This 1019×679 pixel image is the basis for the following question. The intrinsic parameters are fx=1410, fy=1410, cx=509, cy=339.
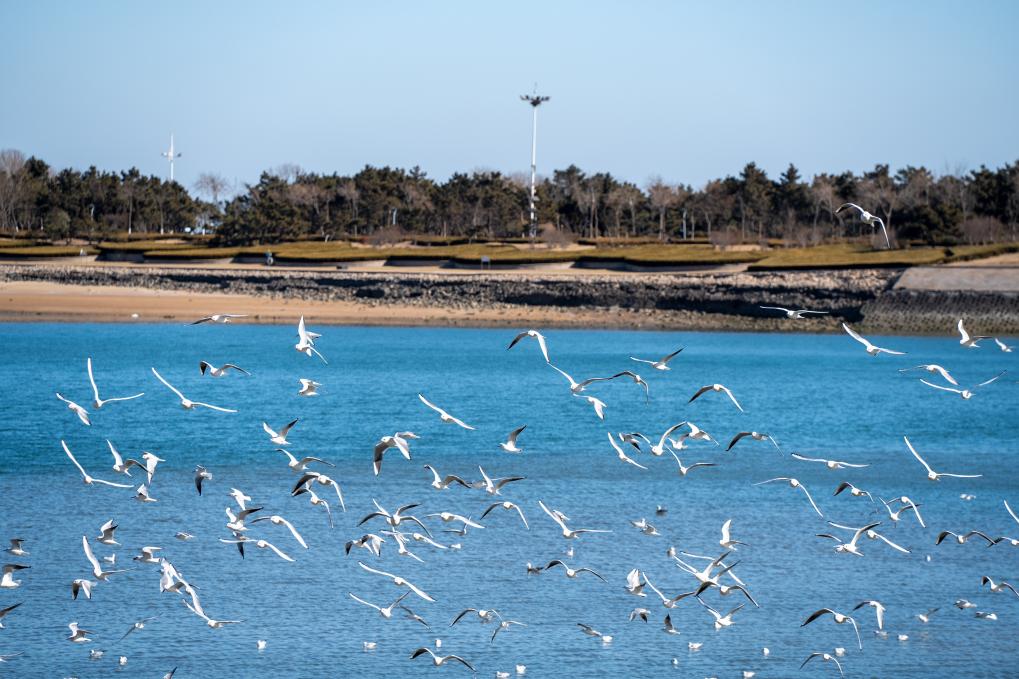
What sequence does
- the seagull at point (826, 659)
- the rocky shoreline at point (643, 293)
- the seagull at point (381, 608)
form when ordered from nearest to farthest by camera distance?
the seagull at point (826, 659)
the seagull at point (381, 608)
the rocky shoreline at point (643, 293)

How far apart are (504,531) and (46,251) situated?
78654 millimetres

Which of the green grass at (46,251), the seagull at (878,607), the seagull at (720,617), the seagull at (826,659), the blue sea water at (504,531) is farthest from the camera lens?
the green grass at (46,251)

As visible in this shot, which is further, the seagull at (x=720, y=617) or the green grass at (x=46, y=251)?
the green grass at (x=46, y=251)

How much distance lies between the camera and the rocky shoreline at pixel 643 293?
74.6m

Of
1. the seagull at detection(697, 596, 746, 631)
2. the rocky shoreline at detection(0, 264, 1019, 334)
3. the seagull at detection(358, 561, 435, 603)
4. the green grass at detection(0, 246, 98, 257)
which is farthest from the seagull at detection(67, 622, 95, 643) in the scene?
the green grass at detection(0, 246, 98, 257)

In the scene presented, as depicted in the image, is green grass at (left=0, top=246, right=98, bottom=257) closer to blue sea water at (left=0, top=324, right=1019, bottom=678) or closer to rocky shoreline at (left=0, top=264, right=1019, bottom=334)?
rocky shoreline at (left=0, top=264, right=1019, bottom=334)

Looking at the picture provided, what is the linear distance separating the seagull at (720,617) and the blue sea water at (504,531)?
244 mm

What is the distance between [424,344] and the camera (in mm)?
69188

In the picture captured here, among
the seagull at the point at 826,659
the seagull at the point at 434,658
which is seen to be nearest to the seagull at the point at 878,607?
the seagull at the point at 826,659

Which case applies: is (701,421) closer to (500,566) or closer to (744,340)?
(500,566)

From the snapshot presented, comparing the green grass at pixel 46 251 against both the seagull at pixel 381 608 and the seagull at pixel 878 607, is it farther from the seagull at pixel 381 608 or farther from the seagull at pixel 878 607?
the seagull at pixel 878 607

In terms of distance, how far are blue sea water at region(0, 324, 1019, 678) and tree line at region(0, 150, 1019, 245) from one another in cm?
6649

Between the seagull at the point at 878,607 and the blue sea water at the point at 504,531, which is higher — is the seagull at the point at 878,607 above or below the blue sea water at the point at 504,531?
above

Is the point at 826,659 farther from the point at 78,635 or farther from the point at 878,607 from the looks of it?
the point at 78,635
